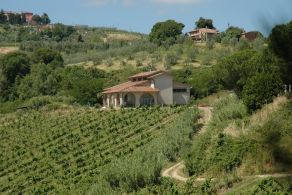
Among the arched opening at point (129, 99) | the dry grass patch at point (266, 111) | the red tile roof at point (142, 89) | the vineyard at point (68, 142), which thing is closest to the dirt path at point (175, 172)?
the dry grass patch at point (266, 111)

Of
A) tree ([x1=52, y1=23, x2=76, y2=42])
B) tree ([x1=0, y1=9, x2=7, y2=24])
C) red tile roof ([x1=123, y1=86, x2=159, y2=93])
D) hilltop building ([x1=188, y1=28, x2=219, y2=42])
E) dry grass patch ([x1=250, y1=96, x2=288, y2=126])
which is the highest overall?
tree ([x1=0, y1=9, x2=7, y2=24])

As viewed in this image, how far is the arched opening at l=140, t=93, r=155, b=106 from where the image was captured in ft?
188

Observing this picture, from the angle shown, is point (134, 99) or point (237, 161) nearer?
point (237, 161)

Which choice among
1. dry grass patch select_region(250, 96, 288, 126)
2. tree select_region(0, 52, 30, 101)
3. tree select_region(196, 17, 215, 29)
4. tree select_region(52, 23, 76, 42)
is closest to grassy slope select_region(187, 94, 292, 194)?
dry grass patch select_region(250, 96, 288, 126)

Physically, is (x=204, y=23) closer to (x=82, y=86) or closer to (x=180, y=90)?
(x=82, y=86)

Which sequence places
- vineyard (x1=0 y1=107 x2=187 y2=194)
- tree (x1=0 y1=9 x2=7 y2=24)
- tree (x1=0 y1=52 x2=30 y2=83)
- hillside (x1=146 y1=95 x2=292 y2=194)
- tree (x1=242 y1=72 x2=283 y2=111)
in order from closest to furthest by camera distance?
hillside (x1=146 y1=95 x2=292 y2=194) < tree (x1=242 y1=72 x2=283 y2=111) < vineyard (x1=0 y1=107 x2=187 y2=194) < tree (x1=0 y1=52 x2=30 y2=83) < tree (x1=0 y1=9 x2=7 y2=24)

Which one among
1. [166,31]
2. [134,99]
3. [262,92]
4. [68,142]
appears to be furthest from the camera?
[166,31]

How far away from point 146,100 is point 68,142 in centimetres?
1718

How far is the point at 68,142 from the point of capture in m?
41.9

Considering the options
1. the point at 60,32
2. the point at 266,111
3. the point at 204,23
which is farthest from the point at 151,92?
the point at 60,32

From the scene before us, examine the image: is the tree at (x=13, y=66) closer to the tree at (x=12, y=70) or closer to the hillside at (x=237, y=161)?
the tree at (x=12, y=70)

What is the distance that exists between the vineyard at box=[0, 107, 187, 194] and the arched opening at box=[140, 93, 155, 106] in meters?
6.46

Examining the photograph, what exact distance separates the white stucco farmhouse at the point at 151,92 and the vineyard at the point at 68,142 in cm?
481

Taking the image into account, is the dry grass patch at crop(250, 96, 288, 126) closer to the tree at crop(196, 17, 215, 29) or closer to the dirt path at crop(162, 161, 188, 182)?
the dirt path at crop(162, 161, 188, 182)
